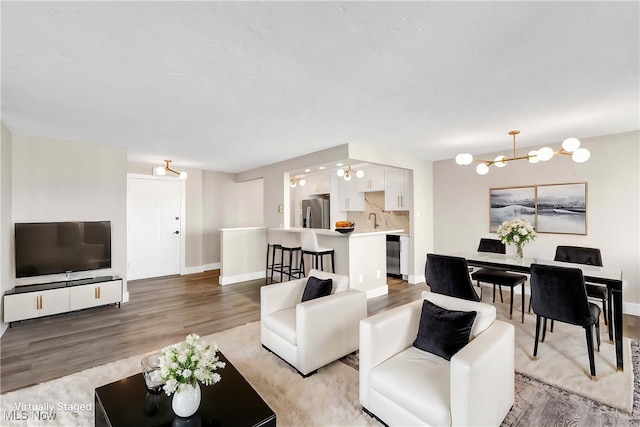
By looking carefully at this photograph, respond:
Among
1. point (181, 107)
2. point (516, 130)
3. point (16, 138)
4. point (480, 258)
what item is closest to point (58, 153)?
point (16, 138)

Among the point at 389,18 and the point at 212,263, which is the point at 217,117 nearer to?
the point at 389,18

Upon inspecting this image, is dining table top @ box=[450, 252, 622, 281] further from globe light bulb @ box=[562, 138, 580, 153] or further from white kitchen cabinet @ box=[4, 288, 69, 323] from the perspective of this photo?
white kitchen cabinet @ box=[4, 288, 69, 323]

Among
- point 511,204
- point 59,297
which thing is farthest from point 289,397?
point 511,204

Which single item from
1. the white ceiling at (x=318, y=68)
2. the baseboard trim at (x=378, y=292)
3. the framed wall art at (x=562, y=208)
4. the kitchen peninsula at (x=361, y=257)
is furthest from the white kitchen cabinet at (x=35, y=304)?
the framed wall art at (x=562, y=208)

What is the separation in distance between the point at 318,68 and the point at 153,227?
17.9 ft

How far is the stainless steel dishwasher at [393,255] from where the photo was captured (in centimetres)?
581

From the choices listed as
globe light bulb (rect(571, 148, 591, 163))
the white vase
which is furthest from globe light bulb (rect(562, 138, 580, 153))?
the white vase

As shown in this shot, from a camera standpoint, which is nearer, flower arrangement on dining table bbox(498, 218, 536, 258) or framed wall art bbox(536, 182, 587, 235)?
flower arrangement on dining table bbox(498, 218, 536, 258)

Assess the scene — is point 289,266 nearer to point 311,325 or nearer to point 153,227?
point 311,325

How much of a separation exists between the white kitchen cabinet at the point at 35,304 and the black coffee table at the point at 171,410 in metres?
2.80

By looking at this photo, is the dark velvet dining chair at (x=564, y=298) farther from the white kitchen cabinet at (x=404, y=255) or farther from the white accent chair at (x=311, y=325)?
the white kitchen cabinet at (x=404, y=255)

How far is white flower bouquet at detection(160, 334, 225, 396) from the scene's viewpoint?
145 cm

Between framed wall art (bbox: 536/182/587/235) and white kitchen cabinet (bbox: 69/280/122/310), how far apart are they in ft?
20.5

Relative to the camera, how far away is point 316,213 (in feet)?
24.2
